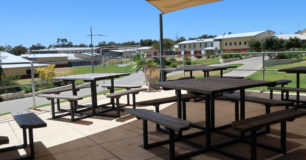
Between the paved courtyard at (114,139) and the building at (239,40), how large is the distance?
6413 cm

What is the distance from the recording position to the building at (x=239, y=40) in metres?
66.9

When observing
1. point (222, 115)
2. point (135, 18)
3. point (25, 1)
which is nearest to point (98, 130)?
point (222, 115)

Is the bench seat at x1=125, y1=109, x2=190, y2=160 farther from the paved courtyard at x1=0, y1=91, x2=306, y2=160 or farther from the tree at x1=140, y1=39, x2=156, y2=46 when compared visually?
the tree at x1=140, y1=39, x2=156, y2=46

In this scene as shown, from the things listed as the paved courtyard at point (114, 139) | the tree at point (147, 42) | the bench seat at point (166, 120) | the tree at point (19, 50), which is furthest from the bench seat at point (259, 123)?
the tree at point (147, 42)

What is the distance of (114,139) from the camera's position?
330cm

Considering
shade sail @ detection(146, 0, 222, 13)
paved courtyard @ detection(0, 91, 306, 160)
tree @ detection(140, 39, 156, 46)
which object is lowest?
paved courtyard @ detection(0, 91, 306, 160)

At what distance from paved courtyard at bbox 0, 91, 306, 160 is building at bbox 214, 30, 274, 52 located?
2525 inches

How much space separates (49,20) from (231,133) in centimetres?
12820

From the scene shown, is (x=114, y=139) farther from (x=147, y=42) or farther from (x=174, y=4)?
(x=147, y=42)

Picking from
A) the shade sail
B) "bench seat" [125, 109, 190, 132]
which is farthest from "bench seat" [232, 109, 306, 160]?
the shade sail

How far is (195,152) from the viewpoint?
2676 mm

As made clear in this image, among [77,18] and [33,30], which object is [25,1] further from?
[33,30]

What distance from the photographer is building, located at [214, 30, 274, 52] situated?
66875 millimetres

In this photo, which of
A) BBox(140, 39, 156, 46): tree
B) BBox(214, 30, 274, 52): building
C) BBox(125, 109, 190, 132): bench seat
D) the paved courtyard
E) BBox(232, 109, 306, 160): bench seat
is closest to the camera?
BBox(232, 109, 306, 160): bench seat
